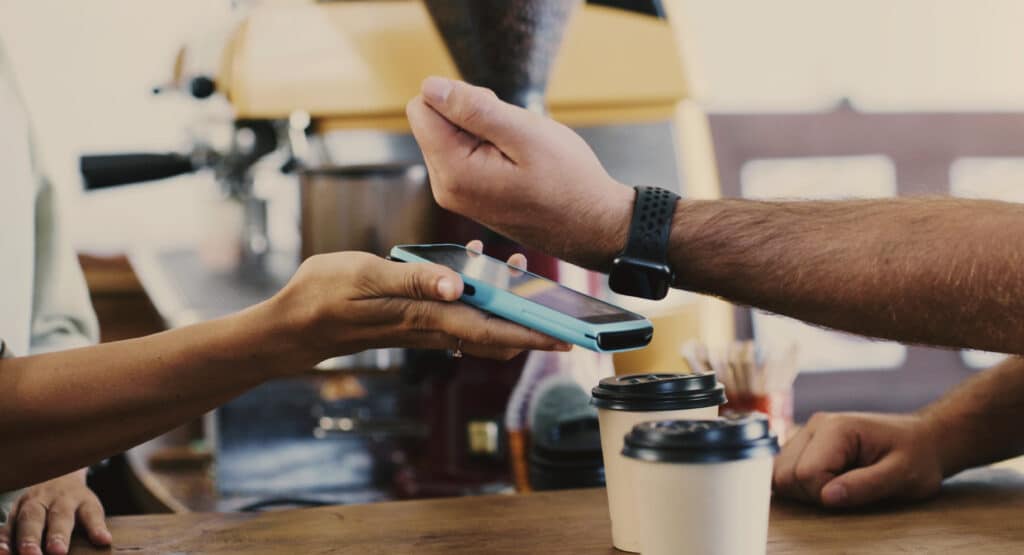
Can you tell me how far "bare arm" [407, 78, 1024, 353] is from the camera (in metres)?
0.94

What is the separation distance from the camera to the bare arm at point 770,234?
3.07 ft

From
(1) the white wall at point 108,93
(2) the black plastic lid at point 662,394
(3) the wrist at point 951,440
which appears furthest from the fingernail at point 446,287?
(1) the white wall at point 108,93

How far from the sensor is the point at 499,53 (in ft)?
4.86

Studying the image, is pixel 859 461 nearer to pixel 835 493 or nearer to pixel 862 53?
pixel 835 493

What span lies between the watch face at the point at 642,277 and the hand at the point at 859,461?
211 mm

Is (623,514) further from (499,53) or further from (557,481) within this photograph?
(499,53)

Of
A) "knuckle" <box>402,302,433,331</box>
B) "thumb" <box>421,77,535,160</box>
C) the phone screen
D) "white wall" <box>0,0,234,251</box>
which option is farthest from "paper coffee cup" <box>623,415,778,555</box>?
"white wall" <box>0,0,234,251</box>

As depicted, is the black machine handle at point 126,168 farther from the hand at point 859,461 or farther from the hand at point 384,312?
the hand at point 859,461

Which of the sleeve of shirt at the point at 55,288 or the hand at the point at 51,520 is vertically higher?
the sleeve of shirt at the point at 55,288

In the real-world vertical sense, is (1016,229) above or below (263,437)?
above

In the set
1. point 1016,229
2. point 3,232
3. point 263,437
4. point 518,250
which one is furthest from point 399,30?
point 1016,229

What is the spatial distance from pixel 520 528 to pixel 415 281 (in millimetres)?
261

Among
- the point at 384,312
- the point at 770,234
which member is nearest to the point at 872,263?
the point at 770,234

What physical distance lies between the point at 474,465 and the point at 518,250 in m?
0.29
